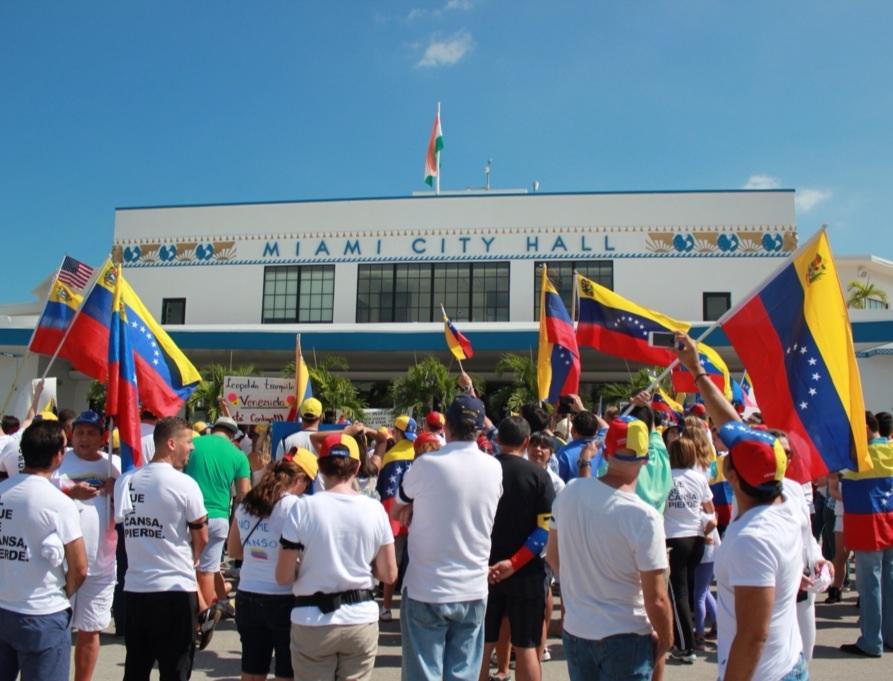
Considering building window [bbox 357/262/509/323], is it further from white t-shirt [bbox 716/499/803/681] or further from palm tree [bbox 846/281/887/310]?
white t-shirt [bbox 716/499/803/681]

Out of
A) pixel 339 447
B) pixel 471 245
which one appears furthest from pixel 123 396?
pixel 471 245

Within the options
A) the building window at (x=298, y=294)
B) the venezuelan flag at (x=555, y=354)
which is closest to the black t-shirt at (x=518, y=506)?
the venezuelan flag at (x=555, y=354)

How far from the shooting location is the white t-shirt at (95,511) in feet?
16.9

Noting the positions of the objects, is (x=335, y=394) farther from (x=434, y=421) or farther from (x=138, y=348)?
(x=138, y=348)

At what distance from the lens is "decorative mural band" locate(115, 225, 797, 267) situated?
81.5 ft

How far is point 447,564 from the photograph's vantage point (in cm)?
434

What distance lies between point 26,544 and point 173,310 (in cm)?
2504

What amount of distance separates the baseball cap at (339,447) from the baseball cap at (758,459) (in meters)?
1.98

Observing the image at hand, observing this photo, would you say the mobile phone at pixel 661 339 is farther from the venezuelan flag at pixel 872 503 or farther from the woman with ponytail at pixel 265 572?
the venezuelan flag at pixel 872 503

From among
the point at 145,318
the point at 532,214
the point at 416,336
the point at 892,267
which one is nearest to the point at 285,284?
the point at 416,336

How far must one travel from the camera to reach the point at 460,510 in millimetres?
4352

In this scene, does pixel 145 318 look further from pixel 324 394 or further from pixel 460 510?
pixel 324 394

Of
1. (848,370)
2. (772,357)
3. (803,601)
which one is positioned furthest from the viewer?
(772,357)

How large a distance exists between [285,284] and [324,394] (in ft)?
25.0
